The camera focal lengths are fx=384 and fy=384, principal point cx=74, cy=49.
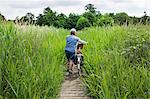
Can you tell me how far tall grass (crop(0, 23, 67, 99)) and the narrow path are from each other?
10.4 inches

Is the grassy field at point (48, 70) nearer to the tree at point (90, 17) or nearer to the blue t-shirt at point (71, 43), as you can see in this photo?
the blue t-shirt at point (71, 43)

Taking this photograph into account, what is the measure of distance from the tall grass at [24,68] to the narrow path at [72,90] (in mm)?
263

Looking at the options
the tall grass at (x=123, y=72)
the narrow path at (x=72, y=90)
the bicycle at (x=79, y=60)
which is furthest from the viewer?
the bicycle at (x=79, y=60)

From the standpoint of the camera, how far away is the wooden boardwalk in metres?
8.65

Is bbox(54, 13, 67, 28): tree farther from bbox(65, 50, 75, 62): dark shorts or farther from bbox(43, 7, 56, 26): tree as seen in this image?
bbox(65, 50, 75, 62): dark shorts

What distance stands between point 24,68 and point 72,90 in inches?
80.7

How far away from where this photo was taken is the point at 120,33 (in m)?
13.9

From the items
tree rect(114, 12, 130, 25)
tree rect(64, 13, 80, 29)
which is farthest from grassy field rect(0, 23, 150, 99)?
tree rect(64, 13, 80, 29)

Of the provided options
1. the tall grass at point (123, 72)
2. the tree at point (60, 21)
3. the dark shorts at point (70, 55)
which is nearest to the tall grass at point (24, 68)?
the tall grass at point (123, 72)

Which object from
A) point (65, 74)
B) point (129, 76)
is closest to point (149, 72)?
point (129, 76)

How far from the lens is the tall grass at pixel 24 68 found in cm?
720

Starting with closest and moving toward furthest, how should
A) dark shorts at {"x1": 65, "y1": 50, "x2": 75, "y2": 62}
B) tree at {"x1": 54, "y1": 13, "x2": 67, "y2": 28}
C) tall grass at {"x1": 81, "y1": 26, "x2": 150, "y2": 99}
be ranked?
tall grass at {"x1": 81, "y1": 26, "x2": 150, "y2": 99} < dark shorts at {"x1": 65, "y1": 50, "x2": 75, "y2": 62} < tree at {"x1": 54, "y1": 13, "x2": 67, "y2": 28}

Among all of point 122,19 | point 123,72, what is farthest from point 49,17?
point 123,72

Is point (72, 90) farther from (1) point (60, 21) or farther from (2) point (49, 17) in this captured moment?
(1) point (60, 21)
